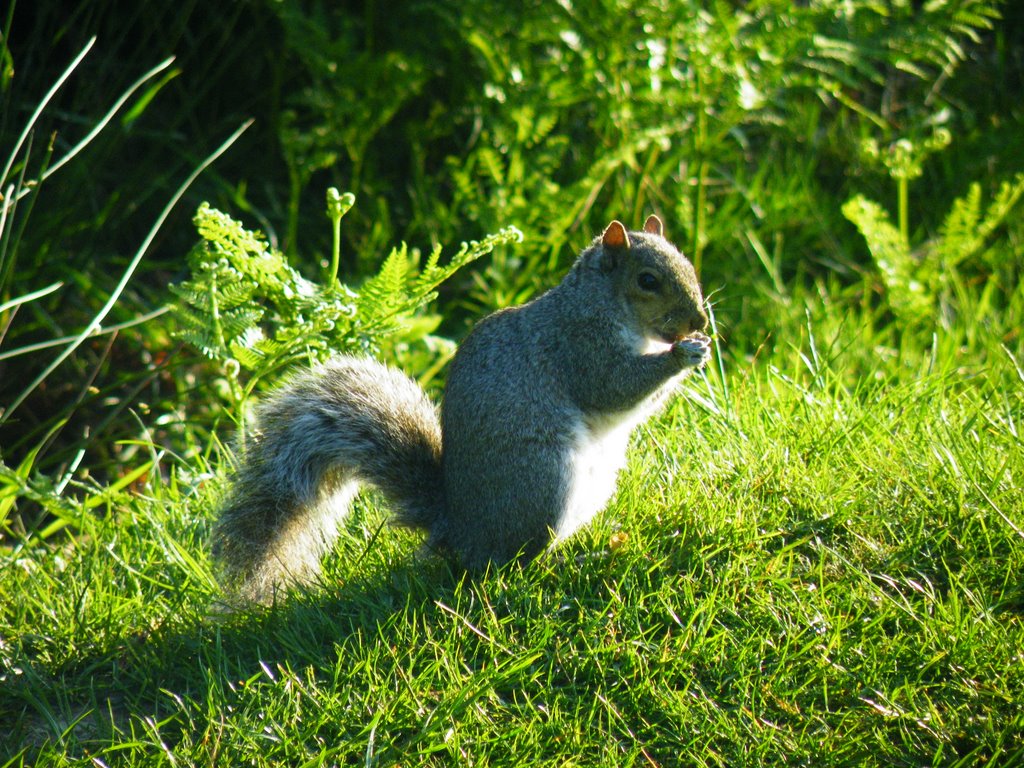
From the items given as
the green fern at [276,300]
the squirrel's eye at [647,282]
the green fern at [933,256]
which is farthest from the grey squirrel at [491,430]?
the green fern at [933,256]

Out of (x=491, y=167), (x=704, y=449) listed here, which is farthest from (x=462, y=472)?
(x=491, y=167)

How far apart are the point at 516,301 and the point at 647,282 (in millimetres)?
1466

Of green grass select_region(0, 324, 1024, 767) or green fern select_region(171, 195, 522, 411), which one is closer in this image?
green grass select_region(0, 324, 1024, 767)

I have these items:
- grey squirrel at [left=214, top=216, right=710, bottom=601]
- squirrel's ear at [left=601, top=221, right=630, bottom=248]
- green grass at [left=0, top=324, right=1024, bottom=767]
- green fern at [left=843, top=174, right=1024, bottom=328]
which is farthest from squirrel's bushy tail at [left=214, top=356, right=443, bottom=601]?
green fern at [left=843, top=174, right=1024, bottom=328]

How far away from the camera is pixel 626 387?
8.16 ft

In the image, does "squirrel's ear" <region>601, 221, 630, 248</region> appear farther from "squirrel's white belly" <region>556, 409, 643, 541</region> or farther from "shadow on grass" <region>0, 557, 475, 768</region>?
"shadow on grass" <region>0, 557, 475, 768</region>

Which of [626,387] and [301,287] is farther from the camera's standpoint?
[301,287]

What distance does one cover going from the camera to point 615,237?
8.36ft

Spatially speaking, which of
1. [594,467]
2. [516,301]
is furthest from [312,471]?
[516,301]

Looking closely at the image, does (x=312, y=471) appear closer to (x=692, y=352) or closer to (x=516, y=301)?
(x=692, y=352)

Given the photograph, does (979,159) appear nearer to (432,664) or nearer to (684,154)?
(684,154)

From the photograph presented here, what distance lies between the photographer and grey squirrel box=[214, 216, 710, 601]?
2.37 meters

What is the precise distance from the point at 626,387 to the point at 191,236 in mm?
2489

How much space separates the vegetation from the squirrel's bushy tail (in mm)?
111
